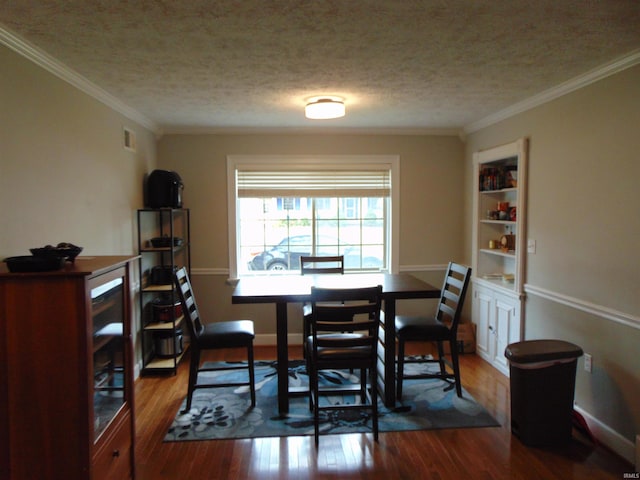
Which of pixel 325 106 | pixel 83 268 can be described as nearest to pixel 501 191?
pixel 325 106

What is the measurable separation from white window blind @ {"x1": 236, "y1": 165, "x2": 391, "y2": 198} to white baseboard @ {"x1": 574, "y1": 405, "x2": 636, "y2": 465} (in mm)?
2794

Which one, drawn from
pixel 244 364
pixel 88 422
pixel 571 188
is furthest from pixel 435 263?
pixel 88 422

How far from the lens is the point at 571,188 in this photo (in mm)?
2861

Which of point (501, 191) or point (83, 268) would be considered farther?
point (501, 191)

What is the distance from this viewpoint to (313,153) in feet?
14.6

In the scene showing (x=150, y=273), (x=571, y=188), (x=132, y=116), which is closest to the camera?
(x=571, y=188)

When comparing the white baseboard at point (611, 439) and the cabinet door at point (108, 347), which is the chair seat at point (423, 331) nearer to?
the white baseboard at point (611, 439)

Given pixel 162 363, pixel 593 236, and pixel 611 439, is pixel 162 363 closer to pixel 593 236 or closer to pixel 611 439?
pixel 611 439

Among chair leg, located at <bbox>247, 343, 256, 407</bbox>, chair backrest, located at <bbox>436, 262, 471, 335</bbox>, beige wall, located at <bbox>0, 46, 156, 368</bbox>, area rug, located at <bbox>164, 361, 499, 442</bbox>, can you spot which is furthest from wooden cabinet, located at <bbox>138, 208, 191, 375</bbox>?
chair backrest, located at <bbox>436, 262, 471, 335</bbox>

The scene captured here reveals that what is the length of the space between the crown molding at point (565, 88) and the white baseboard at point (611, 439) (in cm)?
219

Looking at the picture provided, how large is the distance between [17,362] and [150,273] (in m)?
2.39

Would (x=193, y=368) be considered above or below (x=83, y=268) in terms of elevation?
below

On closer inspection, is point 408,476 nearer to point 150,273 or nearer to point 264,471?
point 264,471

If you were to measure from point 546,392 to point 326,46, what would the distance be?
242cm
